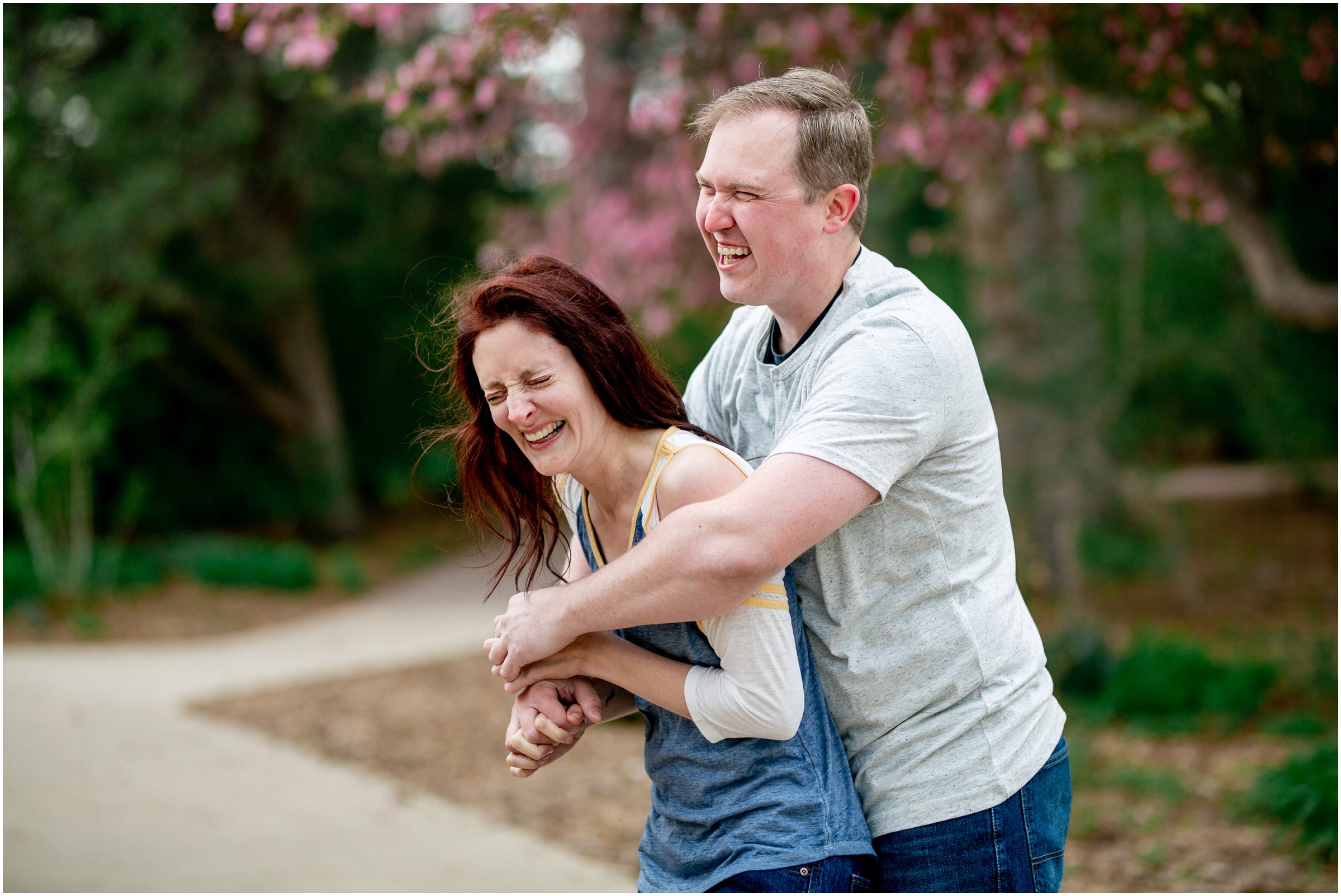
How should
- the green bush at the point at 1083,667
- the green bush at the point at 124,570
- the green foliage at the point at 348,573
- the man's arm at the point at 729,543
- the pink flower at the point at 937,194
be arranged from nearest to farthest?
1. the man's arm at the point at 729,543
2. the green bush at the point at 1083,667
3. the pink flower at the point at 937,194
4. the green bush at the point at 124,570
5. the green foliage at the point at 348,573

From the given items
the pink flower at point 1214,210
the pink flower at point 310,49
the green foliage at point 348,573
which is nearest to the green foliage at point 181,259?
the green foliage at point 348,573

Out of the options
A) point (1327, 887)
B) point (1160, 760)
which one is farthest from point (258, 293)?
point (1327, 887)

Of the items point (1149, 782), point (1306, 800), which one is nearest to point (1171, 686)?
point (1149, 782)

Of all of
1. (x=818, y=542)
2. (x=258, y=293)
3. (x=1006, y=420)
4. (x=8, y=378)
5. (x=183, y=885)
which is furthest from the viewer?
(x=258, y=293)

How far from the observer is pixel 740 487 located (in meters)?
1.57

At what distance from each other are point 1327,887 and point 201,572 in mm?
8695

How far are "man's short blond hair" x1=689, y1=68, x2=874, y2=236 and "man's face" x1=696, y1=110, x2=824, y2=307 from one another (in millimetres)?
13

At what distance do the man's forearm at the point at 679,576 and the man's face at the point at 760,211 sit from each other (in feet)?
1.12

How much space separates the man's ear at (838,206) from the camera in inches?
67.4

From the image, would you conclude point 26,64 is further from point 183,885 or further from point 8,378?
point 183,885

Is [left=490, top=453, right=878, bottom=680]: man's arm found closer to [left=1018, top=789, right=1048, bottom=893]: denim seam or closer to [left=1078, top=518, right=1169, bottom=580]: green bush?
[left=1018, top=789, right=1048, bottom=893]: denim seam

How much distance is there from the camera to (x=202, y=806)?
16.6 feet

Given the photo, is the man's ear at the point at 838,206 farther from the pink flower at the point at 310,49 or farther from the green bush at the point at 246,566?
the green bush at the point at 246,566

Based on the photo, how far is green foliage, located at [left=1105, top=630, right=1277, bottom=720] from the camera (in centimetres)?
568
